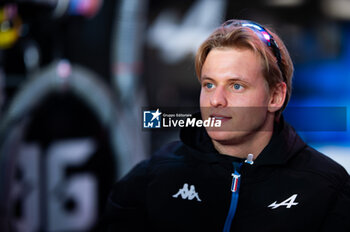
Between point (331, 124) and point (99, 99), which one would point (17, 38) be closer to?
point (99, 99)

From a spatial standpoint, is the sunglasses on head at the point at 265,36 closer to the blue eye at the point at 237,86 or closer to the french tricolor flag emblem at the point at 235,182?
the blue eye at the point at 237,86

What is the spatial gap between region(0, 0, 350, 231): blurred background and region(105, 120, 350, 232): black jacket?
31.7 inches

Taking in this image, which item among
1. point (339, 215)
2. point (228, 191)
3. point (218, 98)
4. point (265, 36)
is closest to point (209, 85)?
point (218, 98)

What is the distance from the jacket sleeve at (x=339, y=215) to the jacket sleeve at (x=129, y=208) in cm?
51

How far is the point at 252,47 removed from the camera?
0.86 metres

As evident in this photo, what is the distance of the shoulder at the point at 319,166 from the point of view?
901 mm

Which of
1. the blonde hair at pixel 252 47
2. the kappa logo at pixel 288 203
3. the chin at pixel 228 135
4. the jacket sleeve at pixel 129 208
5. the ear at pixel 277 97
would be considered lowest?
the jacket sleeve at pixel 129 208

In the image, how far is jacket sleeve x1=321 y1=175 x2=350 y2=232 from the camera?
0.85m

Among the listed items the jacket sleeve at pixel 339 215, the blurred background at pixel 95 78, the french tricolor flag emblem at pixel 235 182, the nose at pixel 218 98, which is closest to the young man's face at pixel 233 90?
the nose at pixel 218 98

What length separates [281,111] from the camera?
0.99 metres

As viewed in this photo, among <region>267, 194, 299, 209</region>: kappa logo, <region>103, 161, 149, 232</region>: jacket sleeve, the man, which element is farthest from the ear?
<region>103, 161, 149, 232</region>: jacket sleeve

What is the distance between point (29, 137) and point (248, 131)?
1457 millimetres

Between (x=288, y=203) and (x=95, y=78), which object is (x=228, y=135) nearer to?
(x=288, y=203)

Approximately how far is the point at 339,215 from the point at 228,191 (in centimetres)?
28
